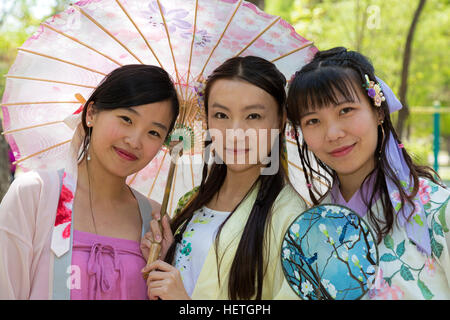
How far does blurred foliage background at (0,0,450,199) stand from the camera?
38.0 feet

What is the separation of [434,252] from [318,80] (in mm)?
974

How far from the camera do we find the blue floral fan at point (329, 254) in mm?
2061

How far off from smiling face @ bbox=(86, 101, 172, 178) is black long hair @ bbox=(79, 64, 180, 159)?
0.10ft

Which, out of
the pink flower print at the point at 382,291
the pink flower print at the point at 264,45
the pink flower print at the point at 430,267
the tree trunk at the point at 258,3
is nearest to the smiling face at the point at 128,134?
the pink flower print at the point at 264,45

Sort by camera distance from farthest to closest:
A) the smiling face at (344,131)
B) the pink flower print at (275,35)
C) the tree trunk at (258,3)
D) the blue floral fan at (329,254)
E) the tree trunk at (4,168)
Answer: the tree trunk at (258,3), the tree trunk at (4,168), the pink flower print at (275,35), the smiling face at (344,131), the blue floral fan at (329,254)

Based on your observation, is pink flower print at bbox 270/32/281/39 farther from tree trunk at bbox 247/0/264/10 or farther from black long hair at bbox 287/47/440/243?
tree trunk at bbox 247/0/264/10

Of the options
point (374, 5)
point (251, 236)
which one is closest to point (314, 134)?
point (251, 236)

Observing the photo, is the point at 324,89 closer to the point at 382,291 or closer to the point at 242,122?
the point at 242,122

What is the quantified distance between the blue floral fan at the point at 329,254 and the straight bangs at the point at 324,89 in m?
0.52

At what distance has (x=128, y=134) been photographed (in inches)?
99.3

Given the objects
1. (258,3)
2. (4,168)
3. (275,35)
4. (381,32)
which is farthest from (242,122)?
(381,32)

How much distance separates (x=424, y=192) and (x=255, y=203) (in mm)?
835

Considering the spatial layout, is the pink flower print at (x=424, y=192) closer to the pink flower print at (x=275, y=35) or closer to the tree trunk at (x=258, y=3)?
the pink flower print at (x=275, y=35)
